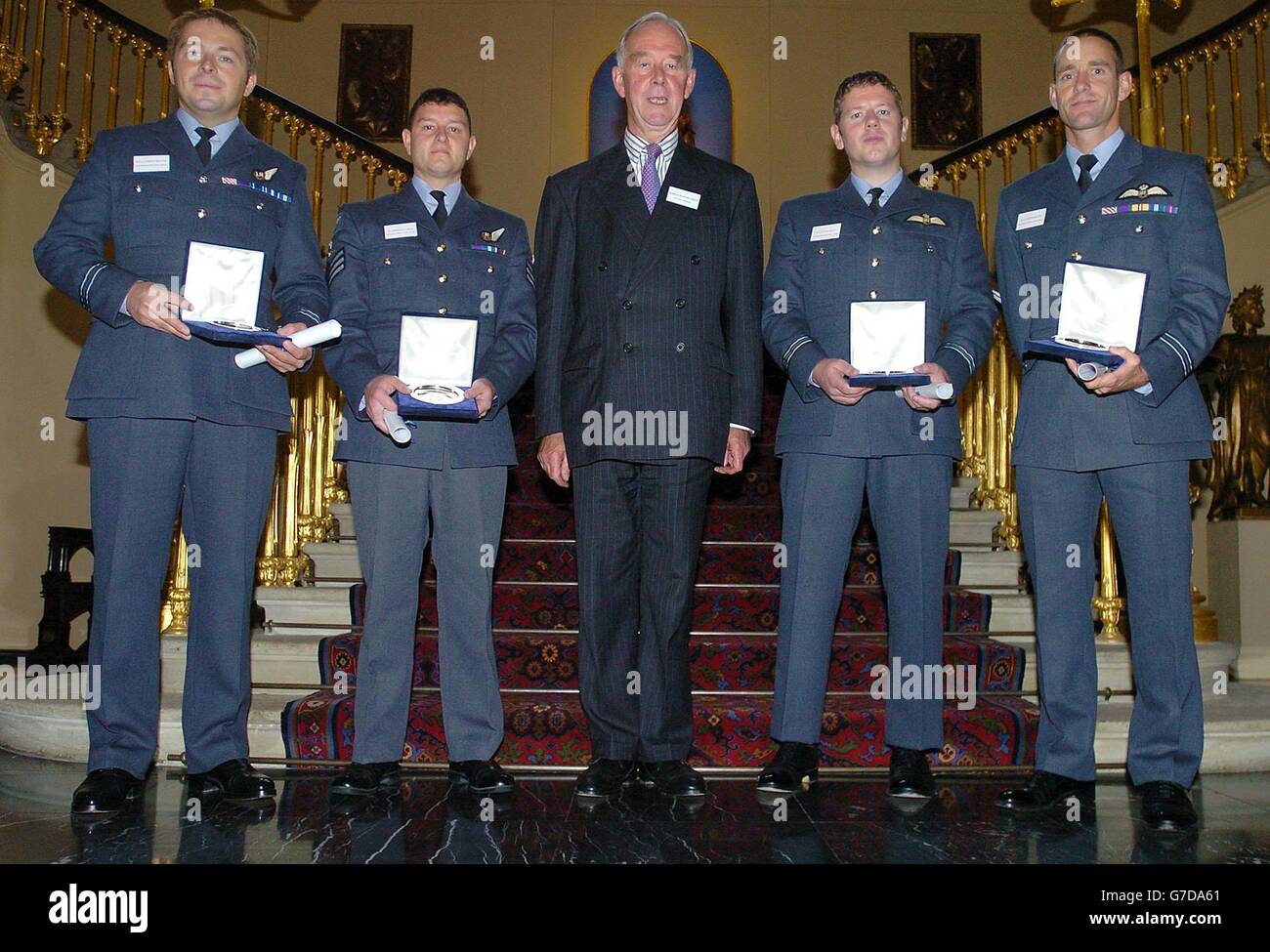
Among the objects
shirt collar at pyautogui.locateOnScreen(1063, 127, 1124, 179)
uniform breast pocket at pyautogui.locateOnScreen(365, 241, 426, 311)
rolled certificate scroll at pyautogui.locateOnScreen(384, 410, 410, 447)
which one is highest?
shirt collar at pyautogui.locateOnScreen(1063, 127, 1124, 179)

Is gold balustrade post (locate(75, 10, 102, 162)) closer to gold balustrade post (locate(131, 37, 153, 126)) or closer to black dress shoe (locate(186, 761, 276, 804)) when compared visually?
gold balustrade post (locate(131, 37, 153, 126))

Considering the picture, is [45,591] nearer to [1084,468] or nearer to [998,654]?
[998,654]

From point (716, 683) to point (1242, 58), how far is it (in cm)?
690

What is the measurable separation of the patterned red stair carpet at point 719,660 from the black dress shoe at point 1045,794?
53 centimetres

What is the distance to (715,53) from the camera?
30.9 ft

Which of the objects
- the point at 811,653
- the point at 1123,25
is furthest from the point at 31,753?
the point at 1123,25

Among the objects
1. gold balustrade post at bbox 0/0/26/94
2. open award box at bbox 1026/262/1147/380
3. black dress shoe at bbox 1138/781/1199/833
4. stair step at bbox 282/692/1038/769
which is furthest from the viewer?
gold balustrade post at bbox 0/0/26/94

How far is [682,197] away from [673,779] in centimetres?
160

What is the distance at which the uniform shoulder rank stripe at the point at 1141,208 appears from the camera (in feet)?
9.34

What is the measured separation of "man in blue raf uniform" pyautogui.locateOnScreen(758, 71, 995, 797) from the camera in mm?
2982

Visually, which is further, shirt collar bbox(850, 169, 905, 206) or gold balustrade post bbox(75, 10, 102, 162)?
gold balustrade post bbox(75, 10, 102, 162)

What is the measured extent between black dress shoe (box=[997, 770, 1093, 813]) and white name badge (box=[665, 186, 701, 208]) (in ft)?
5.92

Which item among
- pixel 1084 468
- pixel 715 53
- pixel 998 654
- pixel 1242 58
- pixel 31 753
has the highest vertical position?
pixel 715 53

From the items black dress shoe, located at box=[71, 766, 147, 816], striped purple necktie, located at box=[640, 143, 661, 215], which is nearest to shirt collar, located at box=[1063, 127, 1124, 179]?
striped purple necktie, located at box=[640, 143, 661, 215]
